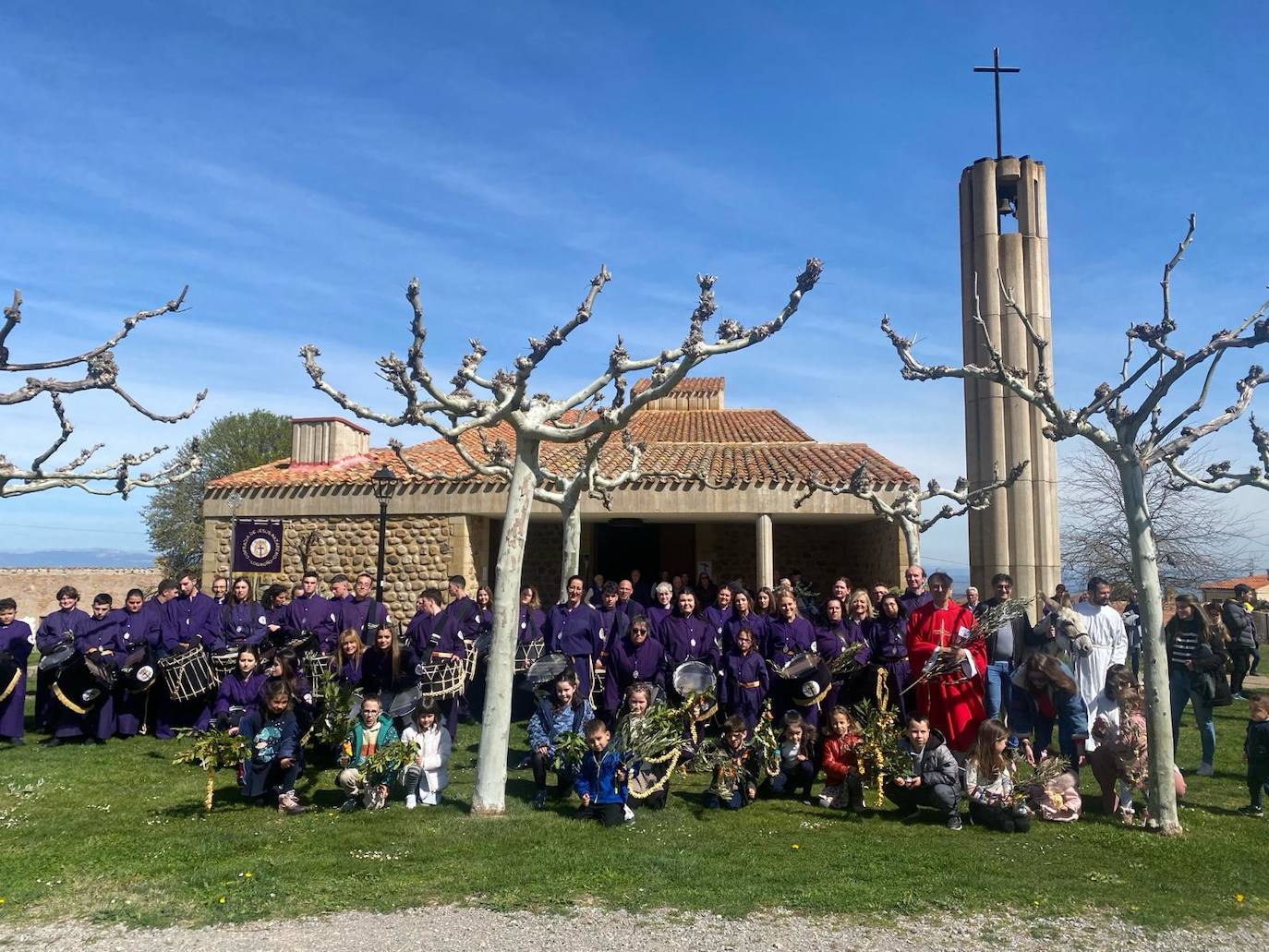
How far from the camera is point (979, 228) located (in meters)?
14.7

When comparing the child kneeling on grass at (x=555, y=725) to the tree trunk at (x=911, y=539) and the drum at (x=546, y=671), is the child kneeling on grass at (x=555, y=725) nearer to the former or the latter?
the drum at (x=546, y=671)

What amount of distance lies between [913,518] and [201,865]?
29.2 ft

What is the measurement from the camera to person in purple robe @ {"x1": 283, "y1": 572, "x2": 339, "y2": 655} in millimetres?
9625

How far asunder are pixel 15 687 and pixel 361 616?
3.38 meters

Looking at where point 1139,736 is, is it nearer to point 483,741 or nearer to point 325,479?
point 483,741

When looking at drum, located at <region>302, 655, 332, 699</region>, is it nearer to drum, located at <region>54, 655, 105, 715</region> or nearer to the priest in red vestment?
drum, located at <region>54, 655, 105, 715</region>

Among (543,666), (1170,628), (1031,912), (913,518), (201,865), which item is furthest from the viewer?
(913,518)

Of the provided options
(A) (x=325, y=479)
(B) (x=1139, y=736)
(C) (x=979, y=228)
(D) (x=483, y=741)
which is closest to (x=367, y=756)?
(D) (x=483, y=741)

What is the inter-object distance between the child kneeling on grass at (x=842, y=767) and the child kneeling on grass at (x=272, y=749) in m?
3.93

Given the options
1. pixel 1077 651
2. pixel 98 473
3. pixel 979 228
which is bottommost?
pixel 1077 651

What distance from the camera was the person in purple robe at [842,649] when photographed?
7844 millimetres

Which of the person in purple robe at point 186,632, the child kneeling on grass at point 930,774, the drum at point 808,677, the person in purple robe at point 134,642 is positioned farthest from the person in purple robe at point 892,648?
the person in purple robe at point 134,642

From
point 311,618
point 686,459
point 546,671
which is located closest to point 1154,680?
point 546,671

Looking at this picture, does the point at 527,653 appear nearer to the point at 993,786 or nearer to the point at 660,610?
the point at 660,610
